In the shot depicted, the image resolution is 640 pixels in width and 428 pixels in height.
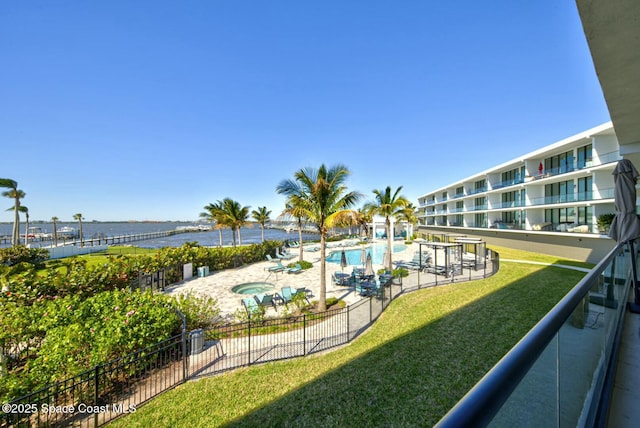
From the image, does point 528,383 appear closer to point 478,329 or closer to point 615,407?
point 615,407

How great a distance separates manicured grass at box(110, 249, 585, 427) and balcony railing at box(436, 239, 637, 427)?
4.12 metres

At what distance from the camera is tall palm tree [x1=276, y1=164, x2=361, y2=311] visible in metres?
13.0

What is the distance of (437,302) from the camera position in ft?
40.3

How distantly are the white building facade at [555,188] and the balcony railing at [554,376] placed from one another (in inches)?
838

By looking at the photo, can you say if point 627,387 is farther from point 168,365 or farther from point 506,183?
point 506,183

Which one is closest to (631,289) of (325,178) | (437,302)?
(437,302)

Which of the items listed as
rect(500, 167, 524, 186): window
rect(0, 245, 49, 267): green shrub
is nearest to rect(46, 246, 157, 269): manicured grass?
rect(0, 245, 49, 267): green shrub

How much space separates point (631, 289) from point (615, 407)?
526cm

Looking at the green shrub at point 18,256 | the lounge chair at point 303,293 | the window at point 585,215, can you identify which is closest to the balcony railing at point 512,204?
the window at point 585,215

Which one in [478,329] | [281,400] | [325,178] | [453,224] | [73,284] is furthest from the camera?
[453,224]

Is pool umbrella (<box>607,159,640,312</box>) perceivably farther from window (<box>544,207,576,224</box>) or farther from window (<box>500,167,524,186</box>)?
window (<box>500,167,524,186</box>)

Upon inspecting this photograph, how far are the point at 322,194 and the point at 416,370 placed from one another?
8.30 meters

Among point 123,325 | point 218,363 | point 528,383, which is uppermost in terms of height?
point 528,383

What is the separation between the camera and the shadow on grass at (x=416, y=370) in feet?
18.8
